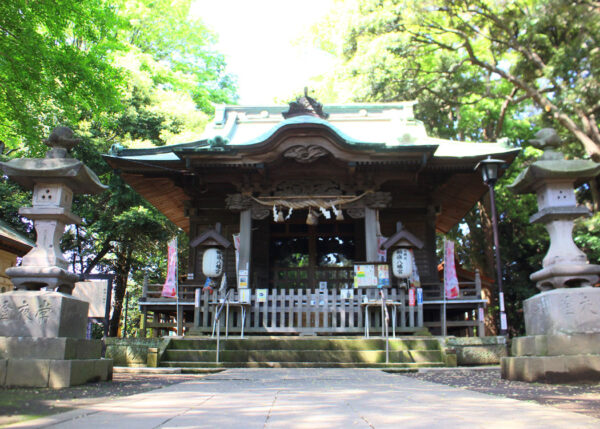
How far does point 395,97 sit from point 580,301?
14.7m

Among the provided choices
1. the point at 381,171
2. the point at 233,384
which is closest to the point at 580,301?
the point at 233,384

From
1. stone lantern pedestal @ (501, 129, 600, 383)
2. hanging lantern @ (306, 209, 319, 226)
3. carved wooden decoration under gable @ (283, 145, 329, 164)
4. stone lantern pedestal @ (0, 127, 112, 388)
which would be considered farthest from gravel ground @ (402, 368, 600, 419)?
carved wooden decoration under gable @ (283, 145, 329, 164)

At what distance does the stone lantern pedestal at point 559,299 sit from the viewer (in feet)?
17.8

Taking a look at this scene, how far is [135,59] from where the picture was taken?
832 inches

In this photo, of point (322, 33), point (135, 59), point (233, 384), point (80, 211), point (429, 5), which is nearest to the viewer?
point (233, 384)

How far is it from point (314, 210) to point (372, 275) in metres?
2.78

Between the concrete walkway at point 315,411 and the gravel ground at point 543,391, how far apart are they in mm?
324

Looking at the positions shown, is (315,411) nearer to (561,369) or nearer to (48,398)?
(48,398)

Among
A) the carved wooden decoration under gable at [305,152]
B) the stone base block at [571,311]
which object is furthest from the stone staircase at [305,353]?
the carved wooden decoration under gable at [305,152]

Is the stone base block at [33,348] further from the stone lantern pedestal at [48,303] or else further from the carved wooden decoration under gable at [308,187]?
the carved wooden decoration under gable at [308,187]

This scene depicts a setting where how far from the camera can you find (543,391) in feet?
15.5

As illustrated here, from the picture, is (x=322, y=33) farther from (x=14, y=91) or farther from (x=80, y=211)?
(x=14, y=91)

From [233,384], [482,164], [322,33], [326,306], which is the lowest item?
[233,384]

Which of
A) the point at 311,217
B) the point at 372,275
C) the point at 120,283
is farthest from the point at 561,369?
the point at 120,283
